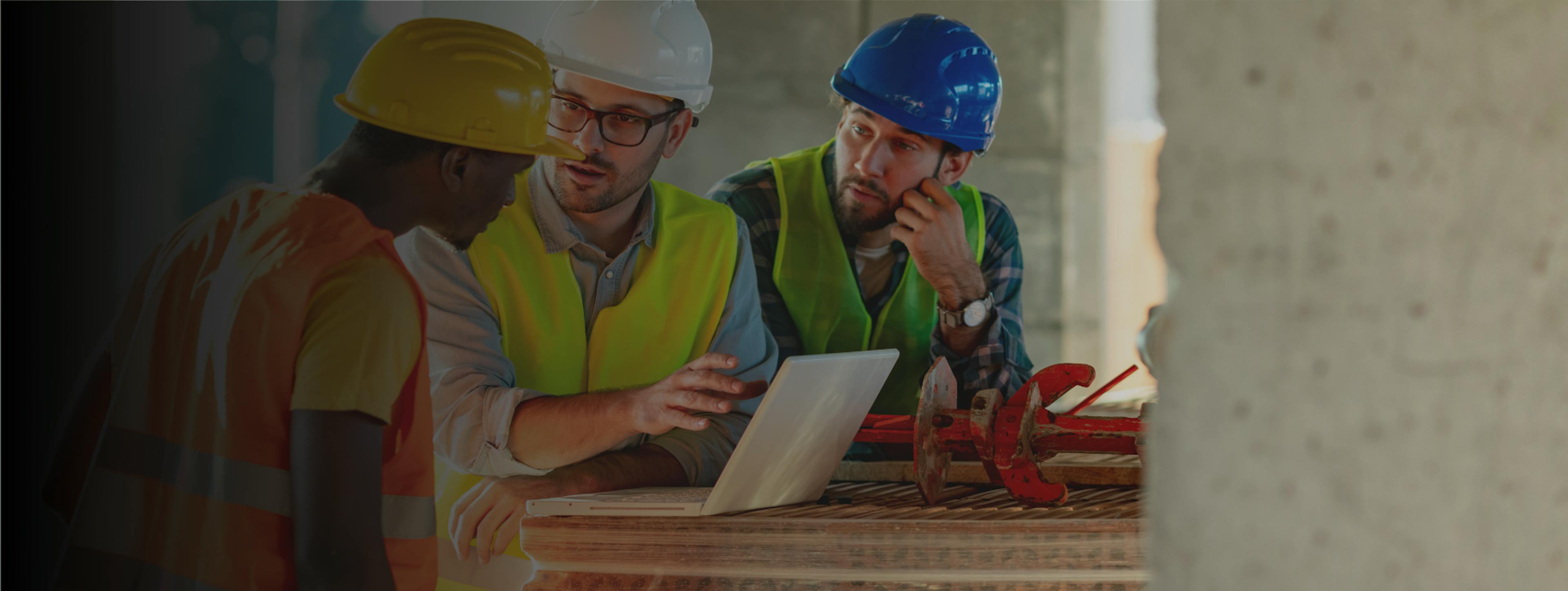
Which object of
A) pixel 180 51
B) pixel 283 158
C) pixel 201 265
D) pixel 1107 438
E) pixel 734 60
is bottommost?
pixel 1107 438

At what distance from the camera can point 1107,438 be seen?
7.60 ft

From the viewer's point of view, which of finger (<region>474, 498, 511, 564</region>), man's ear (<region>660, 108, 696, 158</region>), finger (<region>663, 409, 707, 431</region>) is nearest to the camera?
finger (<region>663, 409, 707, 431</region>)

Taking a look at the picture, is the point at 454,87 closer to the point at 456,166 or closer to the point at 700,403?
the point at 456,166

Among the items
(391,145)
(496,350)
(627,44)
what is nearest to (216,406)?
(391,145)

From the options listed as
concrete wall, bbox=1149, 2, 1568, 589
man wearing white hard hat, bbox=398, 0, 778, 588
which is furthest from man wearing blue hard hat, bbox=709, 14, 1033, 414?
concrete wall, bbox=1149, 2, 1568, 589

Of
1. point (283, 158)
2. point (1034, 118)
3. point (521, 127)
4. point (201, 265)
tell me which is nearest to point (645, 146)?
point (521, 127)

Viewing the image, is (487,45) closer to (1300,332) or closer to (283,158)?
(283,158)

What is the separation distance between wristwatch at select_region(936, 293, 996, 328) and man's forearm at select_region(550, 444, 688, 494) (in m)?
1.01

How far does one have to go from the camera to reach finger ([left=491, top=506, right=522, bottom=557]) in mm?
2594

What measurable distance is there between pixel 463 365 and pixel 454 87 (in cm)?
79

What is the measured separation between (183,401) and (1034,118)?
4440 mm

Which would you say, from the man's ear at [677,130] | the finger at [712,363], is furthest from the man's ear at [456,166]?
the man's ear at [677,130]

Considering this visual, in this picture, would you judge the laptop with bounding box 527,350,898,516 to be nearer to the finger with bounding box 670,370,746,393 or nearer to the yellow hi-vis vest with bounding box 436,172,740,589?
the finger with bounding box 670,370,746,393

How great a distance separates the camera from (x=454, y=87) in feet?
7.55
